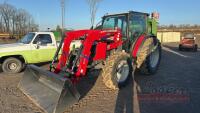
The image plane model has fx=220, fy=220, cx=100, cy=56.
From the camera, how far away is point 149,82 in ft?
24.8

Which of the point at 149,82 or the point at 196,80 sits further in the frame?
the point at 196,80

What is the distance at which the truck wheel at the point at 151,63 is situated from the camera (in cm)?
802

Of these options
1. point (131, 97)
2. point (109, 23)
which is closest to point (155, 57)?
point (109, 23)

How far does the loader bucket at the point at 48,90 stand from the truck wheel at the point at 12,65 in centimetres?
263

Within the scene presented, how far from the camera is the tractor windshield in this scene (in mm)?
7832

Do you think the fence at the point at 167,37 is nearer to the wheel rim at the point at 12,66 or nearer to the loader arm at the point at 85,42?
the wheel rim at the point at 12,66

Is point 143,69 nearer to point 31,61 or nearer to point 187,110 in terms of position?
point 187,110

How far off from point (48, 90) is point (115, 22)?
3.76m

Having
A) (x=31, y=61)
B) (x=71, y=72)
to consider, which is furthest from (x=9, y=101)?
(x=31, y=61)

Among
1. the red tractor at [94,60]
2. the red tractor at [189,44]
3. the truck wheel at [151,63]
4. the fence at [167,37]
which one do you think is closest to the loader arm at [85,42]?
the red tractor at [94,60]

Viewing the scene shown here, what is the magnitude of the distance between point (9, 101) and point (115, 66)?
3.02 m

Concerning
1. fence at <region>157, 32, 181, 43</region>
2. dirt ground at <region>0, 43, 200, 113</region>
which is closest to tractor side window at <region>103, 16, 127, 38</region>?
dirt ground at <region>0, 43, 200, 113</region>

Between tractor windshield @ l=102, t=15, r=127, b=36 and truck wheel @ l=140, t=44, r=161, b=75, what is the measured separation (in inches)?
53.8

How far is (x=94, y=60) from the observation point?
6.66 metres
